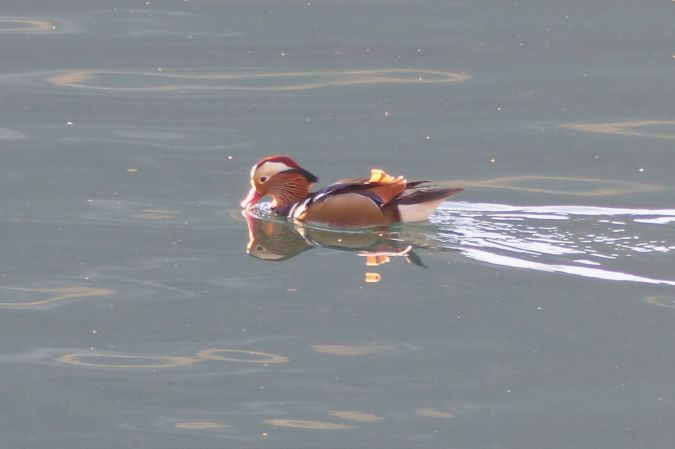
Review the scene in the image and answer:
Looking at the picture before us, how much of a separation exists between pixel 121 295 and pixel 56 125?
12.8 ft

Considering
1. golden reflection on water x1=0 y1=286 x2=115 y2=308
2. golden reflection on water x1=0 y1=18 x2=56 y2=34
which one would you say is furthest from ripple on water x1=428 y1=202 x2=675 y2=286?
golden reflection on water x1=0 y1=18 x2=56 y2=34

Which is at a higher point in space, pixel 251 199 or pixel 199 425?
pixel 251 199

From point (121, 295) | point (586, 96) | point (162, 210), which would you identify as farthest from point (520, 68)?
point (121, 295)

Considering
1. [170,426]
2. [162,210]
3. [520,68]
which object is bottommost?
[170,426]

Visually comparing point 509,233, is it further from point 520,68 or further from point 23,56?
point 23,56

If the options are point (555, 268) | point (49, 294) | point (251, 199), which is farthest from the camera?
point (251, 199)

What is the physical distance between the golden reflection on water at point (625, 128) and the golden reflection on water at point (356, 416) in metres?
5.31

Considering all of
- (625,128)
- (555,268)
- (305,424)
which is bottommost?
(305,424)

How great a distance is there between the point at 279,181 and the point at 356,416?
3.81 meters

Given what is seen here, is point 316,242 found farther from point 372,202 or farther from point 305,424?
point 305,424

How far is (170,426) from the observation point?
6.18 m

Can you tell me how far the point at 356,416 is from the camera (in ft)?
20.4

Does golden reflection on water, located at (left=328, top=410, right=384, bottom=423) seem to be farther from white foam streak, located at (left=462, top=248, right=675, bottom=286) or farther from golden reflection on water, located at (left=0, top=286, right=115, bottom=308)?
white foam streak, located at (left=462, top=248, right=675, bottom=286)

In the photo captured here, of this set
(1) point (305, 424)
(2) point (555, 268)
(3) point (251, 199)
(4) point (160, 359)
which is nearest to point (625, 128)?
(3) point (251, 199)
